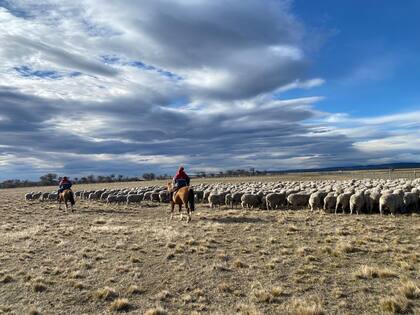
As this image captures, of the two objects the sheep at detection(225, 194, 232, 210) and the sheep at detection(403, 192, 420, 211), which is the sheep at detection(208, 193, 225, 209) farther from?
the sheep at detection(403, 192, 420, 211)

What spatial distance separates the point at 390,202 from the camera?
60.1 ft

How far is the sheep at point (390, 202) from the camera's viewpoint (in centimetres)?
1834

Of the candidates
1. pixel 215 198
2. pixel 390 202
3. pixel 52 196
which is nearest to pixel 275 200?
pixel 215 198

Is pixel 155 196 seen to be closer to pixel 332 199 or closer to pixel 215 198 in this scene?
pixel 215 198

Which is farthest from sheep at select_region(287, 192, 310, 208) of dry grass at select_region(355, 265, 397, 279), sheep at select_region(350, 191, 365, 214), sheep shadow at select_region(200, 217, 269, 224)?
dry grass at select_region(355, 265, 397, 279)

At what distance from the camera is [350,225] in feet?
52.6

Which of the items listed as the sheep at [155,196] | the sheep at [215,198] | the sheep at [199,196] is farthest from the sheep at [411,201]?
the sheep at [155,196]

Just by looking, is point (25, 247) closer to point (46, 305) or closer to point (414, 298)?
point (46, 305)

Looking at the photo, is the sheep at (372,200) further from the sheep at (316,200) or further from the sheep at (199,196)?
the sheep at (199,196)

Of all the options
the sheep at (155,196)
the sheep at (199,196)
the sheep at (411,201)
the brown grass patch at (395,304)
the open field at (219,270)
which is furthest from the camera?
the sheep at (155,196)

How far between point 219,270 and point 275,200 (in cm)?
1398

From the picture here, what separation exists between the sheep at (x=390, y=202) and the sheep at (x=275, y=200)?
6235mm

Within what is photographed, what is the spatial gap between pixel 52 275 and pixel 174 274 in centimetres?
318

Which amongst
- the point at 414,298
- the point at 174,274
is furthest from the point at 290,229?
the point at 414,298
